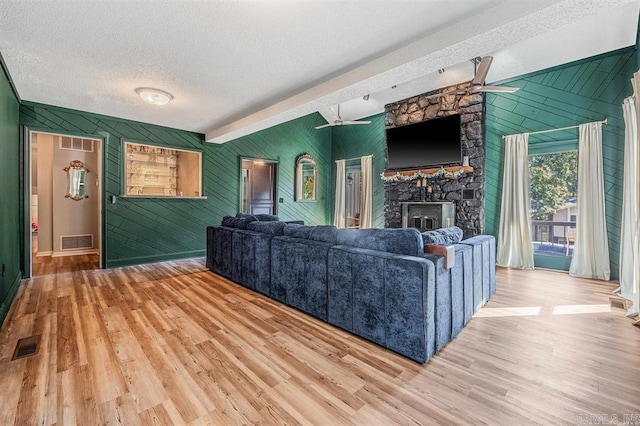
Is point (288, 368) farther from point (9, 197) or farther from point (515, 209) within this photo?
point (515, 209)

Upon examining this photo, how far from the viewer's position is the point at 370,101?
652 cm

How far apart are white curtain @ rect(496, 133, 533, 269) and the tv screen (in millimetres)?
848

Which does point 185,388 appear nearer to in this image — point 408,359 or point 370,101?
point 408,359

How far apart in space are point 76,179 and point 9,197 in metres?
3.21

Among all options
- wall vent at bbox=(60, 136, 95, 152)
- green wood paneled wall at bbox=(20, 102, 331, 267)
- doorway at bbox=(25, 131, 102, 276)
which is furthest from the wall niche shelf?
wall vent at bbox=(60, 136, 95, 152)

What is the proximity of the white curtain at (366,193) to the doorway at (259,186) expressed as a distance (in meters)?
2.26

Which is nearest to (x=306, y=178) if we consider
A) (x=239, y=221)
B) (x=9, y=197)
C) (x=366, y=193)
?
(x=366, y=193)

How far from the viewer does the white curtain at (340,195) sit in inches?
316

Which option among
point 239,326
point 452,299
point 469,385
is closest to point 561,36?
point 452,299

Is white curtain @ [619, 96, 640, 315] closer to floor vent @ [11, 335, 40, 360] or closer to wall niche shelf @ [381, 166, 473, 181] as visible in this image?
wall niche shelf @ [381, 166, 473, 181]

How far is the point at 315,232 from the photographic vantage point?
296cm

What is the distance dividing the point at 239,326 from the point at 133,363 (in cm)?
83

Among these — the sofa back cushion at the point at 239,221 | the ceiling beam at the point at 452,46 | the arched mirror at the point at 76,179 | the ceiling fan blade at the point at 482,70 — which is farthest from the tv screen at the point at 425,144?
the arched mirror at the point at 76,179

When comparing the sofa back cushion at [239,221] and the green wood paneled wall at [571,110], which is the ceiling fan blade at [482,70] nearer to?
the green wood paneled wall at [571,110]
